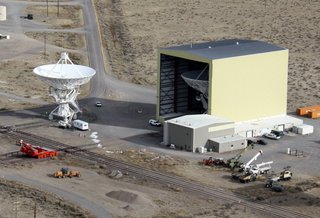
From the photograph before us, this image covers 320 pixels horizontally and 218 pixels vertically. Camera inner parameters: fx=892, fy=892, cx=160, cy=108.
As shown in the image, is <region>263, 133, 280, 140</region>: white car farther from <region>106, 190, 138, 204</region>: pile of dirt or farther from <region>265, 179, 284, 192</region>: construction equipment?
<region>106, 190, 138, 204</region>: pile of dirt

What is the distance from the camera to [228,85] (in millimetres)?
115062

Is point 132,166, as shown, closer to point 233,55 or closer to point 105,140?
point 105,140

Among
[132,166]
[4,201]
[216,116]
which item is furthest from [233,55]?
[4,201]

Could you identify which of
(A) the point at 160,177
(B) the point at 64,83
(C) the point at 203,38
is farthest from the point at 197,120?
(C) the point at 203,38

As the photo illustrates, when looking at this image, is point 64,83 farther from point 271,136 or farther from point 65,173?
point 271,136

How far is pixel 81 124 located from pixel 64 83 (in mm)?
5874

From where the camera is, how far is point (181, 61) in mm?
122312

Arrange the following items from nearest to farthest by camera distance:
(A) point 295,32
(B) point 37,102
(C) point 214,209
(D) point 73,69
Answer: (C) point 214,209, (D) point 73,69, (B) point 37,102, (A) point 295,32

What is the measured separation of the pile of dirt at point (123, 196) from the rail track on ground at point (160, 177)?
6.24m

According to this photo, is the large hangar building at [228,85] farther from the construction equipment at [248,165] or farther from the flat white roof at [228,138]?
the construction equipment at [248,165]

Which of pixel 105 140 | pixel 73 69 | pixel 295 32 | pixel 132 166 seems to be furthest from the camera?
pixel 295 32

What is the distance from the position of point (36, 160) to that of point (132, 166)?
431 inches

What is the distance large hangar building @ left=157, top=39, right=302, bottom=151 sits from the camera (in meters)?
Result: 114

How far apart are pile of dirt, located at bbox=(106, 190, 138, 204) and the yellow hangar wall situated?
93.0 feet
